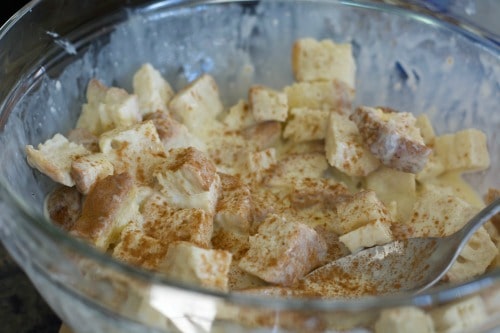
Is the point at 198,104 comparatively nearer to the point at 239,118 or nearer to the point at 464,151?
the point at 239,118

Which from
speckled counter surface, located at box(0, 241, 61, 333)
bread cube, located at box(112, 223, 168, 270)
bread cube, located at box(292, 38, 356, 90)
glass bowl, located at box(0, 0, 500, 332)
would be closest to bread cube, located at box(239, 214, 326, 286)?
bread cube, located at box(112, 223, 168, 270)

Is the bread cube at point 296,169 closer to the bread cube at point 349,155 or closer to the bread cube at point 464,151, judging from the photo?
the bread cube at point 349,155

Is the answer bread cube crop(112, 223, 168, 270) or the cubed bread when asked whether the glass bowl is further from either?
bread cube crop(112, 223, 168, 270)

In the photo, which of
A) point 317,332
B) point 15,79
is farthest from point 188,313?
point 15,79

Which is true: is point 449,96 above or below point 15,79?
below

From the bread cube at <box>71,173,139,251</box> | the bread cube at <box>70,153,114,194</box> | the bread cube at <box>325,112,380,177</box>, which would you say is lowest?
the bread cube at <box>325,112,380,177</box>

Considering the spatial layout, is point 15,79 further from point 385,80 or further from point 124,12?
point 385,80
